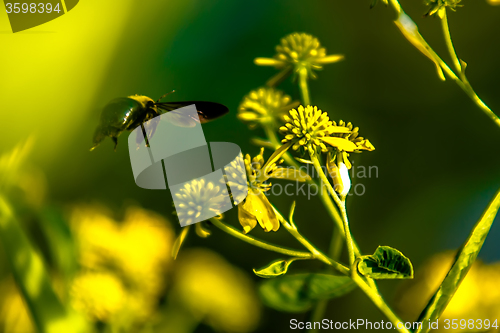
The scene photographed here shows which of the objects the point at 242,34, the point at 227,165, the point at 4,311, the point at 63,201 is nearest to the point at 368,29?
the point at 242,34

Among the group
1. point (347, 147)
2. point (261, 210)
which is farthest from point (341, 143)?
point (261, 210)

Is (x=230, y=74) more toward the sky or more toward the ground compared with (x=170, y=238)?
more toward the sky

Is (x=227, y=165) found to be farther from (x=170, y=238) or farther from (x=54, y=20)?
(x=54, y=20)

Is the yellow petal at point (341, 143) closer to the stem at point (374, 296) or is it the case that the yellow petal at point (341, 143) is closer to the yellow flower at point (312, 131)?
the yellow flower at point (312, 131)

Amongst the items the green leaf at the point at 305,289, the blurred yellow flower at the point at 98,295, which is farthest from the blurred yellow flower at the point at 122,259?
the green leaf at the point at 305,289

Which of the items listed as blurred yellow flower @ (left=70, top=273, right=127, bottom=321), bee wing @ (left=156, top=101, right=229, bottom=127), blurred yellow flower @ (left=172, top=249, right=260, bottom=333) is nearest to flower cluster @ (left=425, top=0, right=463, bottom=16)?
bee wing @ (left=156, top=101, right=229, bottom=127)

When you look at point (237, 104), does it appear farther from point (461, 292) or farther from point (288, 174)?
point (461, 292)

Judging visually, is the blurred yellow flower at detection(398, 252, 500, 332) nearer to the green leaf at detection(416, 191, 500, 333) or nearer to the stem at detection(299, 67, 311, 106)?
the green leaf at detection(416, 191, 500, 333)
